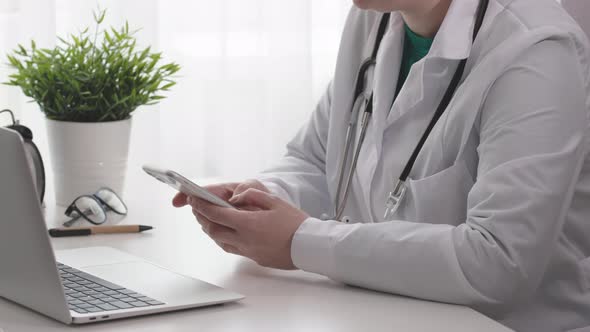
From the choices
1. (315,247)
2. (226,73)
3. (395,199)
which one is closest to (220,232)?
(315,247)

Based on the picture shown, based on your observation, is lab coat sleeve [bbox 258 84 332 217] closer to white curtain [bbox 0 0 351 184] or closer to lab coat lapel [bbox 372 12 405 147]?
lab coat lapel [bbox 372 12 405 147]

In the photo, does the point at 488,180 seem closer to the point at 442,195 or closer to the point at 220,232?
the point at 442,195

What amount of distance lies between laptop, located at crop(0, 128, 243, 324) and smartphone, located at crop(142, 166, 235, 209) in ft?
0.37

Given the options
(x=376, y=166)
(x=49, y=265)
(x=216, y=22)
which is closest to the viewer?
(x=49, y=265)

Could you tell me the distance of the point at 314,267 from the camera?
3.91 feet

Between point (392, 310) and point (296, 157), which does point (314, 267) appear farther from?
point (296, 157)

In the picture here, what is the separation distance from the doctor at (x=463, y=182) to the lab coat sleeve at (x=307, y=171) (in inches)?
0.7

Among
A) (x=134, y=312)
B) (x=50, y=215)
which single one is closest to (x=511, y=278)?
(x=134, y=312)

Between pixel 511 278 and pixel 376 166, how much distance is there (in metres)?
0.34

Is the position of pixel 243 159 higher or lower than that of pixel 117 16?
lower

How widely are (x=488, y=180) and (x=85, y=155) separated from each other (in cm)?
82

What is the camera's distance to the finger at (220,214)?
4.00ft

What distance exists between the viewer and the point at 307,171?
164 cm

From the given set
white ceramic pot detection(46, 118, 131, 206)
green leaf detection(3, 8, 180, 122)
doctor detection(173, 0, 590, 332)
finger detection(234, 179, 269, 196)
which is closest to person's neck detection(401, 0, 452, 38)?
doctor detection(173, 0, 590, 332)
